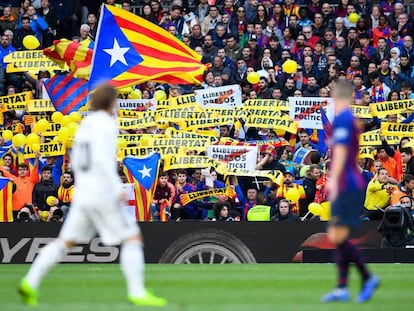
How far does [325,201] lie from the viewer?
21031 mm

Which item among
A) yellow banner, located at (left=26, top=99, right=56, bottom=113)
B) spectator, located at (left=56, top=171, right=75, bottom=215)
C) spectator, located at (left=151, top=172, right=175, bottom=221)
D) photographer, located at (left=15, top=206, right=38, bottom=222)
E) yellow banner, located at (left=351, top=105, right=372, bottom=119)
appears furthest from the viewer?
yellow banner, located at (left=26, top=99, right=56, bottom=113)

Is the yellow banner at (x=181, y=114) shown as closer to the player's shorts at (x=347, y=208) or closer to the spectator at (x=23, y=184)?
the spectator at (x=23, y=184)

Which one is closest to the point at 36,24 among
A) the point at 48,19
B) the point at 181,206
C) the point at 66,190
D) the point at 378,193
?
the point at 48,19

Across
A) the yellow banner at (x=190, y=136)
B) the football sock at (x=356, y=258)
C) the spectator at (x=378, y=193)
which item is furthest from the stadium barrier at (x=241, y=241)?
the football sock at (x=356, y=258)

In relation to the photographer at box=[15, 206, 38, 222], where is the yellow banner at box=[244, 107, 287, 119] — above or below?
above

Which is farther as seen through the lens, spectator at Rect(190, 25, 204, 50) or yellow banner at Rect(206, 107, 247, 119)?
spectator at Rect(190, 25, 204, 50)

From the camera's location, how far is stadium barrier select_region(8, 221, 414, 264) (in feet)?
63.5

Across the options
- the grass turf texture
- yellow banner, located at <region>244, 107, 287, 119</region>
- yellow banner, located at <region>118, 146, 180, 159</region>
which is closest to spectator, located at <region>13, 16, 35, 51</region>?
yellow banner, located at <region>118, 146, 180, 159</region>

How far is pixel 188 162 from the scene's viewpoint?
2181cm

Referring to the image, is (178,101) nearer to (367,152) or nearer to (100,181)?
(367,152)

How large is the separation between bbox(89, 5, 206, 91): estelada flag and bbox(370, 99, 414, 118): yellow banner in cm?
350

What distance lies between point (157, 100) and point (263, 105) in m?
2.18

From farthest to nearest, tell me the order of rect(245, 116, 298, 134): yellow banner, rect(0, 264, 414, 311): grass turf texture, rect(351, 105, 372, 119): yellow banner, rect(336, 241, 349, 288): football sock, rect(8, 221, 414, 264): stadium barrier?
1. rect(351, 105, 372, 119): yellow banner
2. rect(245, 116, 298, 134): yellow banner
3. rect(8, 221, 414, 264): stadium barrier
4. rect(336, 241, 349, 288): football sock
5. rect(0, 264, 414, 311): grass turf texture

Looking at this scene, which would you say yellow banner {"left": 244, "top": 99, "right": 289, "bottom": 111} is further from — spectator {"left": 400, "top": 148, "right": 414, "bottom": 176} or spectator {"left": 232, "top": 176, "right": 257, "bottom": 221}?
spectator {"left": 400, "top": 148, "right": 414, "bottom": 176}
